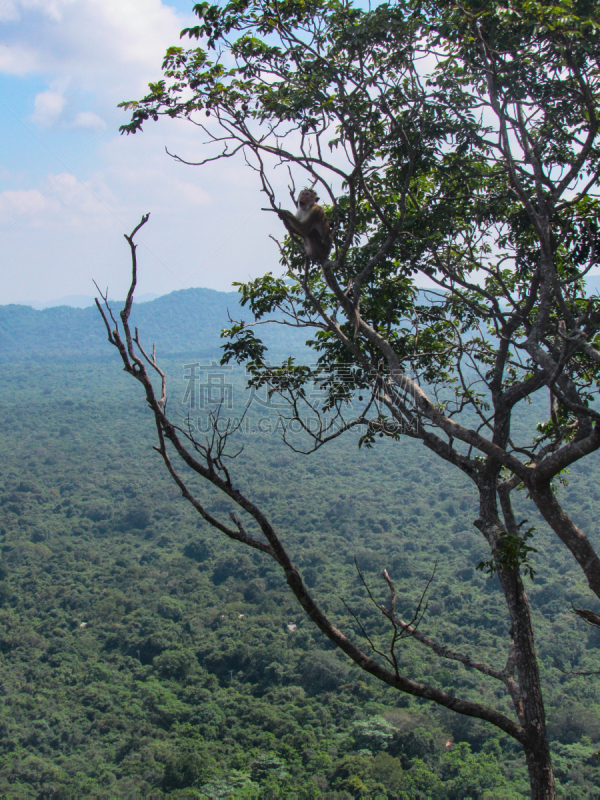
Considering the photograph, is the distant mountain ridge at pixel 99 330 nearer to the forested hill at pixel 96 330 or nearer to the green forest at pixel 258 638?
the forested hill at pixel 96 330

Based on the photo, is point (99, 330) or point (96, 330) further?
point (99, 330)

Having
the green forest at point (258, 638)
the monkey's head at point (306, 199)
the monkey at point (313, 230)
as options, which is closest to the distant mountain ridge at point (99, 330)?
the green forest at point (258, 638)

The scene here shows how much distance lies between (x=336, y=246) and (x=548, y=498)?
2638 mm

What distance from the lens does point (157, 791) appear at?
23000 mm

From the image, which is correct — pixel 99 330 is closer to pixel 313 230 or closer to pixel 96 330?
pixel 96 330

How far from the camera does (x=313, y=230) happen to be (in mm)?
4727

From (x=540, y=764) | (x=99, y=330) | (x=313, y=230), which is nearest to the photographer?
(x=540, y=764)

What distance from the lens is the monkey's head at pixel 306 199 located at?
4718 millimetres

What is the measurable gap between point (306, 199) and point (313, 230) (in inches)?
14.0

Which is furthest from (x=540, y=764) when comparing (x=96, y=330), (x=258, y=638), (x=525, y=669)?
(x=96, y=330)

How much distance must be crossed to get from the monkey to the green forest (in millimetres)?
1815

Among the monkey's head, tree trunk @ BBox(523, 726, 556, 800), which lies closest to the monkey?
the monkey's head

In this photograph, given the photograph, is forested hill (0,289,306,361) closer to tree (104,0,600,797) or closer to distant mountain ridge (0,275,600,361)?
distant mountain ridge (0,275,600,361)

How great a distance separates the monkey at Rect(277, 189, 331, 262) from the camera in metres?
4.60
